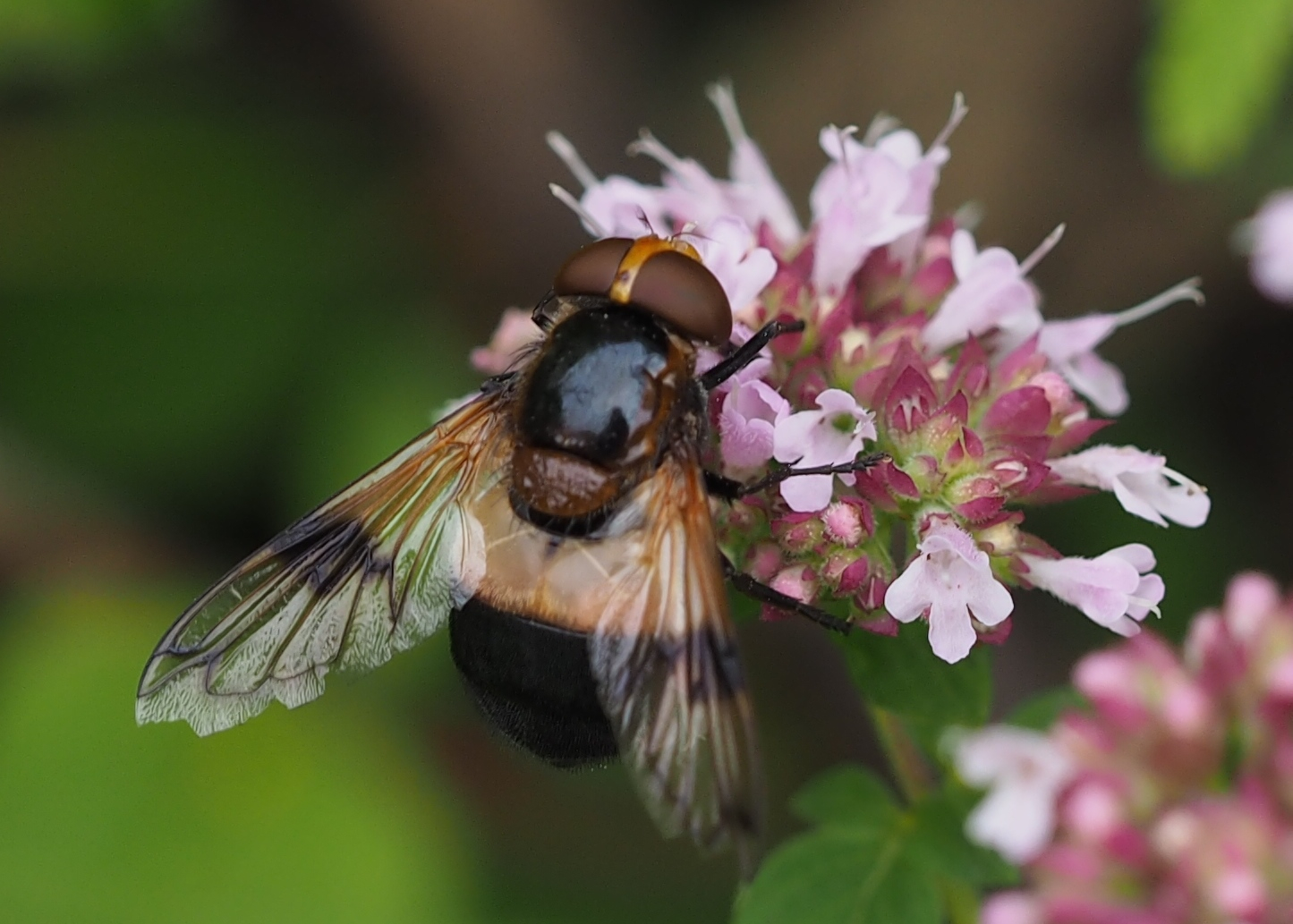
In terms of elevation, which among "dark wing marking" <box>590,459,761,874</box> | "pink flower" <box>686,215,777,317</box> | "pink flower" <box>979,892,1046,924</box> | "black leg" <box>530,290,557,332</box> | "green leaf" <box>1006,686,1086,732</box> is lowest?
"green leaf" <box>1006,686,1086,732</box>

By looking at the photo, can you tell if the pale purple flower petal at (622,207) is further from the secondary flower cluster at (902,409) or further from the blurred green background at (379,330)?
the blurred green background at (379,330)

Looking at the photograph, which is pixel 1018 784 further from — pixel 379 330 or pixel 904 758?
pixel 379 330

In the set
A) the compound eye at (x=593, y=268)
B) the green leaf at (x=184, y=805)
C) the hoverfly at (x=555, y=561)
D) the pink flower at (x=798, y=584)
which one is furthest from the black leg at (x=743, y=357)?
the green leaf at (x=184, y=805)

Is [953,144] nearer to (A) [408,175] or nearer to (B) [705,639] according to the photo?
(A) [408,175]

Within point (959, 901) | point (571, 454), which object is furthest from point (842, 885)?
point (571, 454)

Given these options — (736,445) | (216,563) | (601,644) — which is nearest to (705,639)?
(601,644)

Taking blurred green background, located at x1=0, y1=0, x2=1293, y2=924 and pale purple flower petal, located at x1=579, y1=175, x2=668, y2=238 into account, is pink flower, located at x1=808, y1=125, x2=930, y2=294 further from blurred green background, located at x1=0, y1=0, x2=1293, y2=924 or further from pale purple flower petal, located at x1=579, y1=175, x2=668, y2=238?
blurred green background, located at x1=0, y1=0, x2=1293, y2=924

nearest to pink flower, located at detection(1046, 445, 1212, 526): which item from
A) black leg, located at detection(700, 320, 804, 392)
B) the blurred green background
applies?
black leg, located at detection(700, 320, 804, 392)
